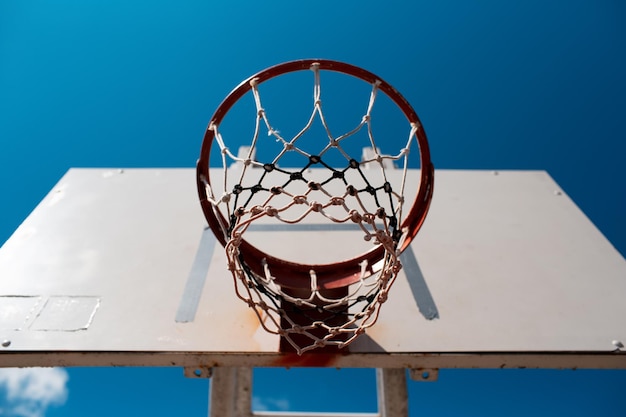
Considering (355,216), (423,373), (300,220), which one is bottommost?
(423,373)

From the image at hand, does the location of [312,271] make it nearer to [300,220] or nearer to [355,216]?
[300,220]

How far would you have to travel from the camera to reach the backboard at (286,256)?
1.71 m

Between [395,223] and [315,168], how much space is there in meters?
1.01

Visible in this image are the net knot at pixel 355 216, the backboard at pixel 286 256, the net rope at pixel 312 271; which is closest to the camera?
the net knot at pixel 355 216

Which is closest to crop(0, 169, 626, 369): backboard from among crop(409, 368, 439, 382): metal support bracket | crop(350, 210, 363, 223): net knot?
crop(409, 368, 439, 382): metal support bracket

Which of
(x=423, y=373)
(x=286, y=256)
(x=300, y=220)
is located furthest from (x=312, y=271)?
(x=423, y=373)

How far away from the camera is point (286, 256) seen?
2.08 m

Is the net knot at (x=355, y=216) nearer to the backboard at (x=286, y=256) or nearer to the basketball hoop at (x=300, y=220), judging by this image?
the basketball hoop at (x=300, y=220)

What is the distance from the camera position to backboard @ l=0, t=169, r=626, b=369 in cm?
171

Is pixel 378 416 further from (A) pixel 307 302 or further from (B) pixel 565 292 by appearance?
Answer: (A) pixel 307 302

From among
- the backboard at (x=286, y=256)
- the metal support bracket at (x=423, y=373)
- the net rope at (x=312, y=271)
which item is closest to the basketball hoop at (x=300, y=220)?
the net rope at (x=312, y=271)

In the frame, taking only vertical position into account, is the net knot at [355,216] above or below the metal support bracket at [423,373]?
above

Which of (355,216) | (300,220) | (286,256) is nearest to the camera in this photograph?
(355,216)

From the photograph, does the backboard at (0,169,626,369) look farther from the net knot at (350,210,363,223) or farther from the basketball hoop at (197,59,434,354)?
the net knot at (350,210,363,223)
